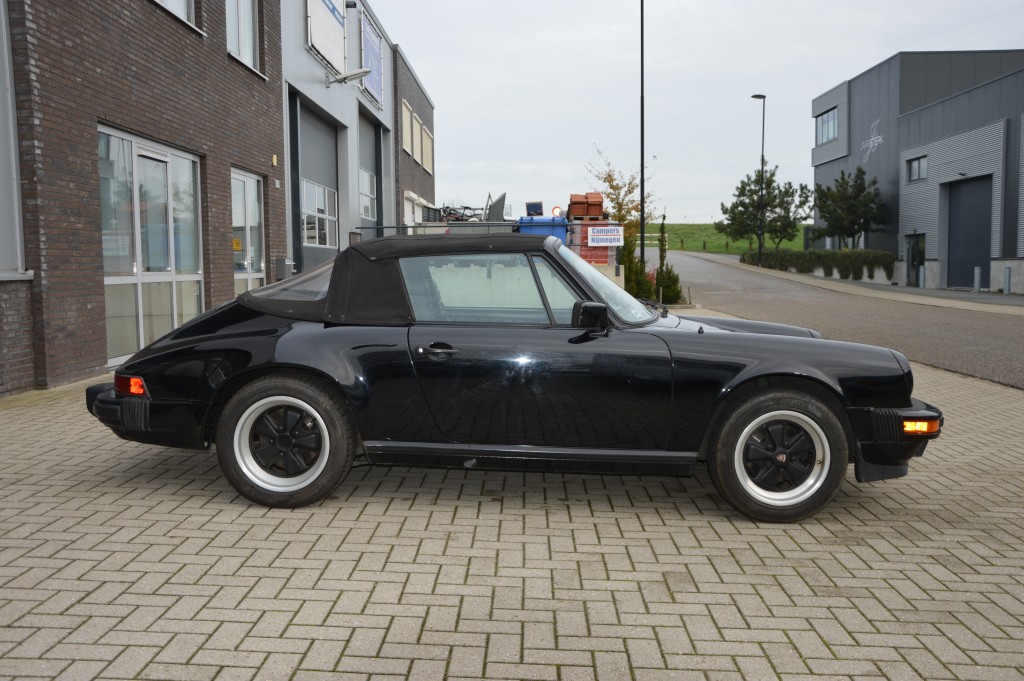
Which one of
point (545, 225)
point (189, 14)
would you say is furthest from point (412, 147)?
point (189, 14)

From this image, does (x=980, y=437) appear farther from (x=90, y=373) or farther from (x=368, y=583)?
(x=90, y=373)

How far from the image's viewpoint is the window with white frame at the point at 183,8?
1120 cm

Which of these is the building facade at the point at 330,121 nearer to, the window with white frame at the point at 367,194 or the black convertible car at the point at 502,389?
the window with white frame at the point at 367,194

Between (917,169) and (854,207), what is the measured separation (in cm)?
390

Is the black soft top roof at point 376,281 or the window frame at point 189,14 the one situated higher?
the window frame at point 189,14

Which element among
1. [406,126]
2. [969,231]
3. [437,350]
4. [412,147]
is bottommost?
[437,350]

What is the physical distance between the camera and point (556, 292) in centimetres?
449

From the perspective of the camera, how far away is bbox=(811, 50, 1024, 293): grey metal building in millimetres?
33781

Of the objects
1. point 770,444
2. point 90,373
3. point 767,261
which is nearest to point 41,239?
point 90,373

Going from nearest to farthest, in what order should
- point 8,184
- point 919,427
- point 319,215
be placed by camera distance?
point 919,427 < point 8,184 < point 319,215

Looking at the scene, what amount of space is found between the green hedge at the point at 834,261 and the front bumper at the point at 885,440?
4198 centimetres

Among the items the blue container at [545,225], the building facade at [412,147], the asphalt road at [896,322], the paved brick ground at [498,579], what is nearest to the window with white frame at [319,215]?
the blue container at [545,225]

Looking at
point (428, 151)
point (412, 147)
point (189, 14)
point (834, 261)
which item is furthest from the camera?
point (834, 261)

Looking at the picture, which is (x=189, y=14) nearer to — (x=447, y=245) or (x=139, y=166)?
(x=139, y=166)
